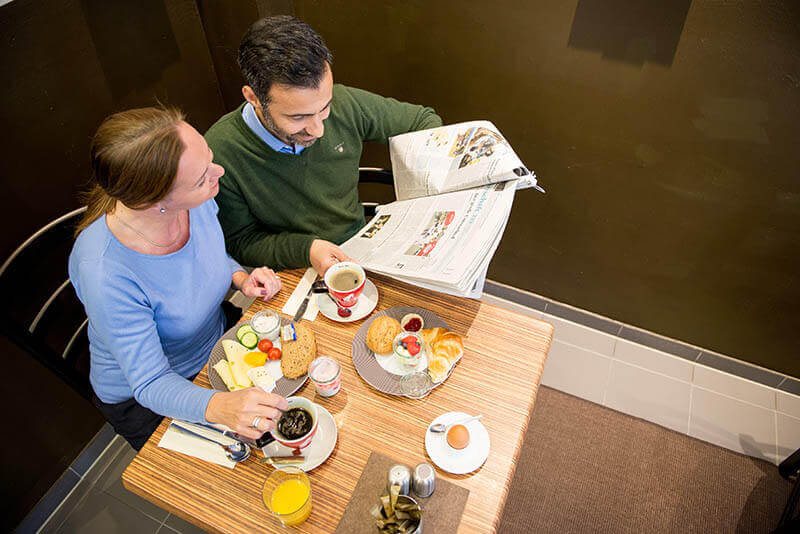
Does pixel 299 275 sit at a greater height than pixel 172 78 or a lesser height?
lesser

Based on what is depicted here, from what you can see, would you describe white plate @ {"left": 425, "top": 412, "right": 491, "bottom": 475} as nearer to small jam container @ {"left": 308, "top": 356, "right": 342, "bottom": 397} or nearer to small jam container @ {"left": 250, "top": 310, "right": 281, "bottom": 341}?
small jam container @ {"left": 308, "top": 356, "right": 342, "bottom": 397}

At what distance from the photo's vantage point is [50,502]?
1809 millimetres

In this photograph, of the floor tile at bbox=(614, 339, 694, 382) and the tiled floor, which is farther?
the floor tile at bbox=(614, 339, 694, 382)

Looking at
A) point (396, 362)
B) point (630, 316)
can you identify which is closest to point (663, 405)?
point (630, 316)

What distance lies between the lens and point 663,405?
6.90ft

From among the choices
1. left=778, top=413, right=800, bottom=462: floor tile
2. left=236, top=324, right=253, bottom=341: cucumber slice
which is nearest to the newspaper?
left=236, top=324, right=253, bottom=341: cucumber slice

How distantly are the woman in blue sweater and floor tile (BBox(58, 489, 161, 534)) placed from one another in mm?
814

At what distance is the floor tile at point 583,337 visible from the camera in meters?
2.30

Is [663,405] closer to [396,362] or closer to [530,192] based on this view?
[530,192]

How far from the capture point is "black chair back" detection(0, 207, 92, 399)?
1192 mm

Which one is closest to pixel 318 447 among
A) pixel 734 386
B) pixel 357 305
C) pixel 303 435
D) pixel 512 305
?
pixel 303 435

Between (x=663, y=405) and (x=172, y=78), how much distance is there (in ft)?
8.23

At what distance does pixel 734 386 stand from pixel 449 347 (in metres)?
1.79

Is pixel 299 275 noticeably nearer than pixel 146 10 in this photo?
Yes
